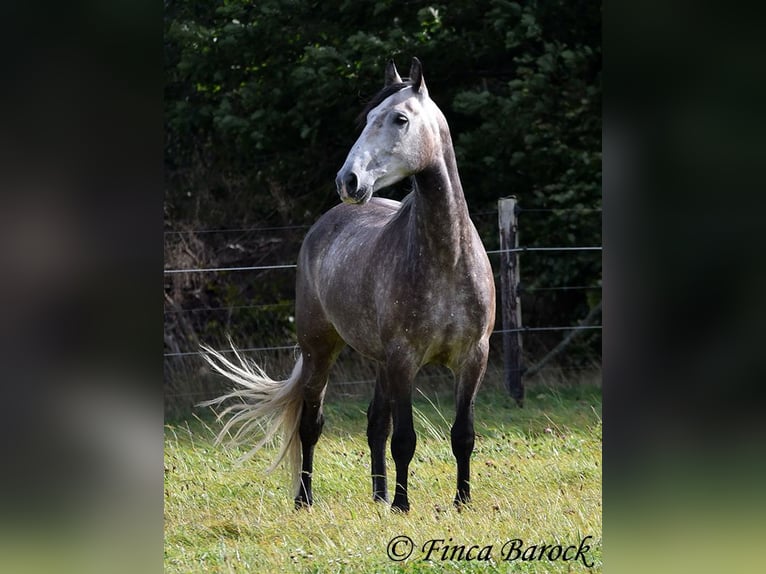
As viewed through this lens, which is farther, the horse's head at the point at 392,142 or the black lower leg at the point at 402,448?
the black lower leg at the point at 402,448

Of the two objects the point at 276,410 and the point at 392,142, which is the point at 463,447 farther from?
the point at 392,142

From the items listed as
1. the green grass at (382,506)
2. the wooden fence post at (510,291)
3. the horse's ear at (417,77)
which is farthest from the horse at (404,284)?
the wooden fence post at (510,291)

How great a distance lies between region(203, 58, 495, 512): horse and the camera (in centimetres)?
398

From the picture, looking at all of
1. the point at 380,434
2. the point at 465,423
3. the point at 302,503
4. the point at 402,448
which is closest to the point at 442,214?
the point at 465,423

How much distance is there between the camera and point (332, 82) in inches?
324

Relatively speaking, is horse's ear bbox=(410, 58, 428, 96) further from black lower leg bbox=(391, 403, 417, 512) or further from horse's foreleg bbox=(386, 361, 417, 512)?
black lower leg bbox=(391, 403, 417, 512)

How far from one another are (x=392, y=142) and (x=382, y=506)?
67.1 inches

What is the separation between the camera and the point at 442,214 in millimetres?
4230

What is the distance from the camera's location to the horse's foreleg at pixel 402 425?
14.1ft

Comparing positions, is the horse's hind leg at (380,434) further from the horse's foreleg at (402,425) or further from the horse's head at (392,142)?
the horse's head at (392,142)
